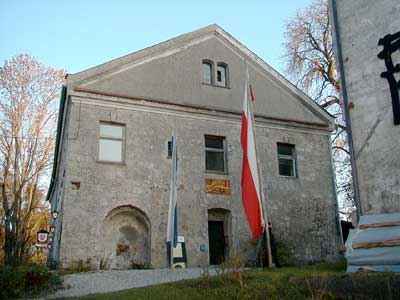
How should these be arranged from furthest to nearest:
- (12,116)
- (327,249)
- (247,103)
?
(12,116)
(327,249)
(247,103)

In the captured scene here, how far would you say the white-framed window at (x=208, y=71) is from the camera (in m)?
19.3

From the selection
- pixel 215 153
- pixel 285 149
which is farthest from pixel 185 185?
pixel 285 149

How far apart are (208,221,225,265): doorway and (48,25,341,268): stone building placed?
0.04 m

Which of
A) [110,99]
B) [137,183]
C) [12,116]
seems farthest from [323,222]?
[12,116]

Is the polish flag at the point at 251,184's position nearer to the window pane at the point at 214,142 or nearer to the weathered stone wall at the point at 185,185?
the weathered stone wall at the point at 185,185

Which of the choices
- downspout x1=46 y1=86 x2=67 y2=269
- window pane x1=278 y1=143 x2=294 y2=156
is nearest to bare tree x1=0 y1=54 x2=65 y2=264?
downspout x1=46 y1=86 x2=67 y2=269

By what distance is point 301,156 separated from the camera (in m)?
19.6

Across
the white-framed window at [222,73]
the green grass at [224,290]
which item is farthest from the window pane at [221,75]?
the green grass at [224,290]

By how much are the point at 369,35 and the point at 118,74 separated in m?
10.6

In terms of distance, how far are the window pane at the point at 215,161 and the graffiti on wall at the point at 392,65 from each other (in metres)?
9.96

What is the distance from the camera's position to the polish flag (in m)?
10.9

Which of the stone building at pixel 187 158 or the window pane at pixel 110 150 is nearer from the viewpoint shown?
the stone building at pixel 187 158

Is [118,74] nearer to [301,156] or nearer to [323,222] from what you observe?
[301,156]

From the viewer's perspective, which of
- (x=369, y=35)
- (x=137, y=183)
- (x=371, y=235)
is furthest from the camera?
(x=137, y=183)
